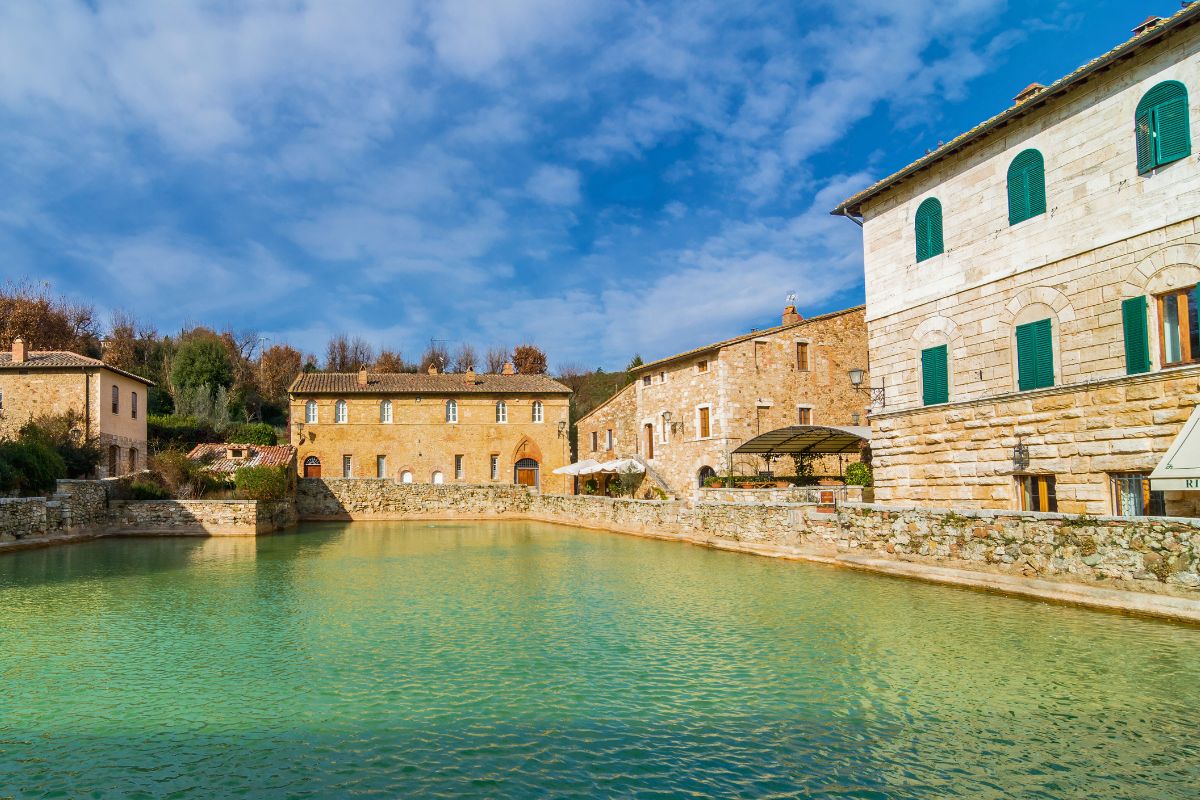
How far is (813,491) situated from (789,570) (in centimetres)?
494

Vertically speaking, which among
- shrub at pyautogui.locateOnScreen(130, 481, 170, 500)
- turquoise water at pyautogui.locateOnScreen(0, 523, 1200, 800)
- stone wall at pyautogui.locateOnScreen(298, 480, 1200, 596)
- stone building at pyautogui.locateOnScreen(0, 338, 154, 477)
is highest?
stone building at pyautogui.locateOnScreen(0, 338, 154, 477)

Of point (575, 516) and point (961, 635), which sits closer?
point (961, 635)

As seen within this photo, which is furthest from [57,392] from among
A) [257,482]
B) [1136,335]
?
[1136,335]

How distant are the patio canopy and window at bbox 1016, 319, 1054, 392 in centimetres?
706

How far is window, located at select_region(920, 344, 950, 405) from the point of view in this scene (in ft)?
52.4

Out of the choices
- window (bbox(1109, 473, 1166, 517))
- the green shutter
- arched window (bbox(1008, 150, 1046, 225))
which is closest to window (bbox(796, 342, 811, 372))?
arched window (bbox(1008, 150, 1046, 225))

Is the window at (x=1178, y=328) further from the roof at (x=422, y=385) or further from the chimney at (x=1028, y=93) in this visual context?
the roof at (x=422, y=385)

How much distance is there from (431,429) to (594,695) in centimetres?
3263

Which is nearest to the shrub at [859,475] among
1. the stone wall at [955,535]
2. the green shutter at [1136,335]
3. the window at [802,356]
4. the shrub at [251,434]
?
the stone wall at [955,535]

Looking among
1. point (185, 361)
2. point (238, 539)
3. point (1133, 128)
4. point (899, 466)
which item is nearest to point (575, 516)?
point (238, 539)

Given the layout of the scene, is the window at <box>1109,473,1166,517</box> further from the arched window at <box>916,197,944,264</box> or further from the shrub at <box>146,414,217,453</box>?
the shrub at <box>146,414,217,453</box>

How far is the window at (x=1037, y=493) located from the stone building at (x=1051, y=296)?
3cm

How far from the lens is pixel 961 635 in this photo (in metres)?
9.22

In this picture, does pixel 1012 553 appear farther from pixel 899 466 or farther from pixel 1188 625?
pixel 899 466
